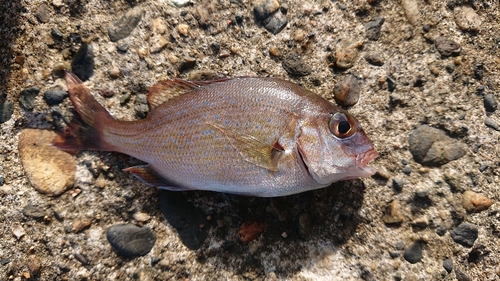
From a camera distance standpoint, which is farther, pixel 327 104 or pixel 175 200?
pixel 175 200

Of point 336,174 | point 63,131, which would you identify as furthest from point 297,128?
point 63,131

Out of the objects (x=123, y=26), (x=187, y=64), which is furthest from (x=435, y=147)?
(x=123, y=26)

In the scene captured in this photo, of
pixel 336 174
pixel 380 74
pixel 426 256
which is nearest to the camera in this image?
pixel 336 174

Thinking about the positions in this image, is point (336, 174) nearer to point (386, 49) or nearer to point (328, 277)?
point (328, 277)

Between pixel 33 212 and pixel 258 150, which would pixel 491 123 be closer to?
pixel 258 150

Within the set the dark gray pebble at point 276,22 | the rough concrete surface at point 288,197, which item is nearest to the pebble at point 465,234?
the rough concrete surface at point 288,197

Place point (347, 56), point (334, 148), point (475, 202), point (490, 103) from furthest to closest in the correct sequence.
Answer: point (347, 56)
point (490, 103)
point (475, 202)
point (334, 148)
